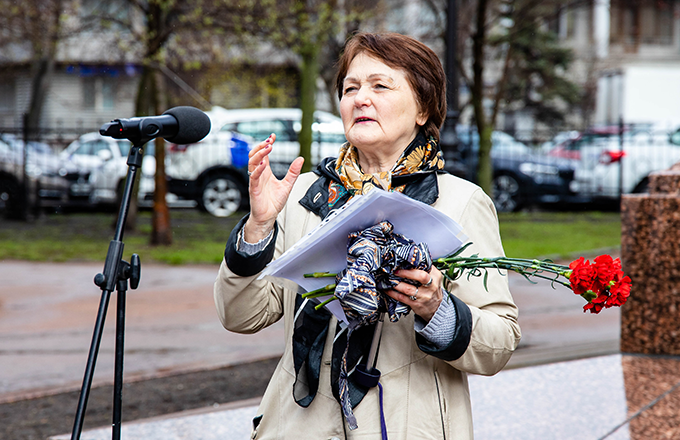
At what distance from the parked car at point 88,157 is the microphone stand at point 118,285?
13822mm

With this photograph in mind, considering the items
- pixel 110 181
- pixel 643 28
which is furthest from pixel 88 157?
pixel 643 28

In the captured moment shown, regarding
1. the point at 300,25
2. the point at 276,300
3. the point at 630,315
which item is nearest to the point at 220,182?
the point at 300,25

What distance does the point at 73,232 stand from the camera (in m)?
13.2

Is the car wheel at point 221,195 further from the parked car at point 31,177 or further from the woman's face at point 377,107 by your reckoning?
the woman's face at point 377,107

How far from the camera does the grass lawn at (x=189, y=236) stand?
34.8 ft

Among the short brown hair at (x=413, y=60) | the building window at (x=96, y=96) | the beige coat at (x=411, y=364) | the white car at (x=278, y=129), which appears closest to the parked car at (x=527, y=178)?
the white car at (x=278, y=129)

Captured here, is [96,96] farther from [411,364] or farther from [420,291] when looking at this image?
[420,291]

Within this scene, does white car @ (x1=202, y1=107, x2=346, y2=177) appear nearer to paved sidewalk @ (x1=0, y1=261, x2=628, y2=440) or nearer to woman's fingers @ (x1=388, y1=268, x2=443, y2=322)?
paved sidewalk @ (x1=0, y1=261, x2=628, y2=440)

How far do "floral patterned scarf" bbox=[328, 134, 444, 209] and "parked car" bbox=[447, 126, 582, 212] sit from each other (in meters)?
13.1

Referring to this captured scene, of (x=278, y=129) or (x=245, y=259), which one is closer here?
(x=245, y=259)

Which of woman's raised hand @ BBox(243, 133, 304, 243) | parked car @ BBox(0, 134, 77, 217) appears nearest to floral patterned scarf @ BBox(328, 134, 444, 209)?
woman's raised hand @ BBox(243, 133, 304, 243)

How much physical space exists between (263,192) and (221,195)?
12686mm

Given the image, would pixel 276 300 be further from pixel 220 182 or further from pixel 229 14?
pixel 220 182

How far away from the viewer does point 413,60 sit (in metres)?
2.21
